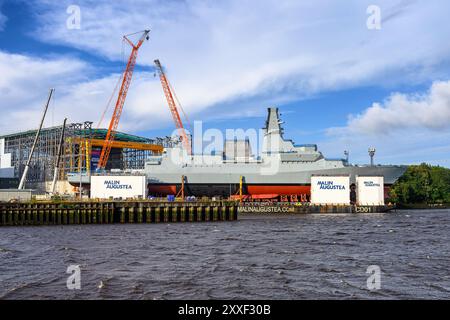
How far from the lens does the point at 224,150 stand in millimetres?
77125

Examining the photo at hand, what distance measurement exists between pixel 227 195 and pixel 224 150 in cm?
838

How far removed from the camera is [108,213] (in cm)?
4906

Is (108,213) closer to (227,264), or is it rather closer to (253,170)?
(227,264)

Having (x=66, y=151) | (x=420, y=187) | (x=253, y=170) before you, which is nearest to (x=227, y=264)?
(x=253, y=170)

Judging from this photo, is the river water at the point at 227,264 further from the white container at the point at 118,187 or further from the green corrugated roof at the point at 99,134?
the green corrugated roof at the point at 99,134

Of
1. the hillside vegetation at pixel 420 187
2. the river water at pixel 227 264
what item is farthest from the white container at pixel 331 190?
the hillside vegetation at pixel 420 187

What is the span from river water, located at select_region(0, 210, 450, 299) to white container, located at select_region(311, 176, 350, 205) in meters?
26.1

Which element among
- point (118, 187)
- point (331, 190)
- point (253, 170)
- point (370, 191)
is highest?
point (253, 170)

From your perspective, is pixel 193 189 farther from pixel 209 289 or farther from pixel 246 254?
pixel 209 289

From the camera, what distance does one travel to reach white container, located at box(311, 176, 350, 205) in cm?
6238

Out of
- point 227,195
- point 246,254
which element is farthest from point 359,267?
point 227,195

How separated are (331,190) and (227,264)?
43.6m

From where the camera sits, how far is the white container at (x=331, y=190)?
62.4m

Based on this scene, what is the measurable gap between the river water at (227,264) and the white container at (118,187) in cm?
3127
